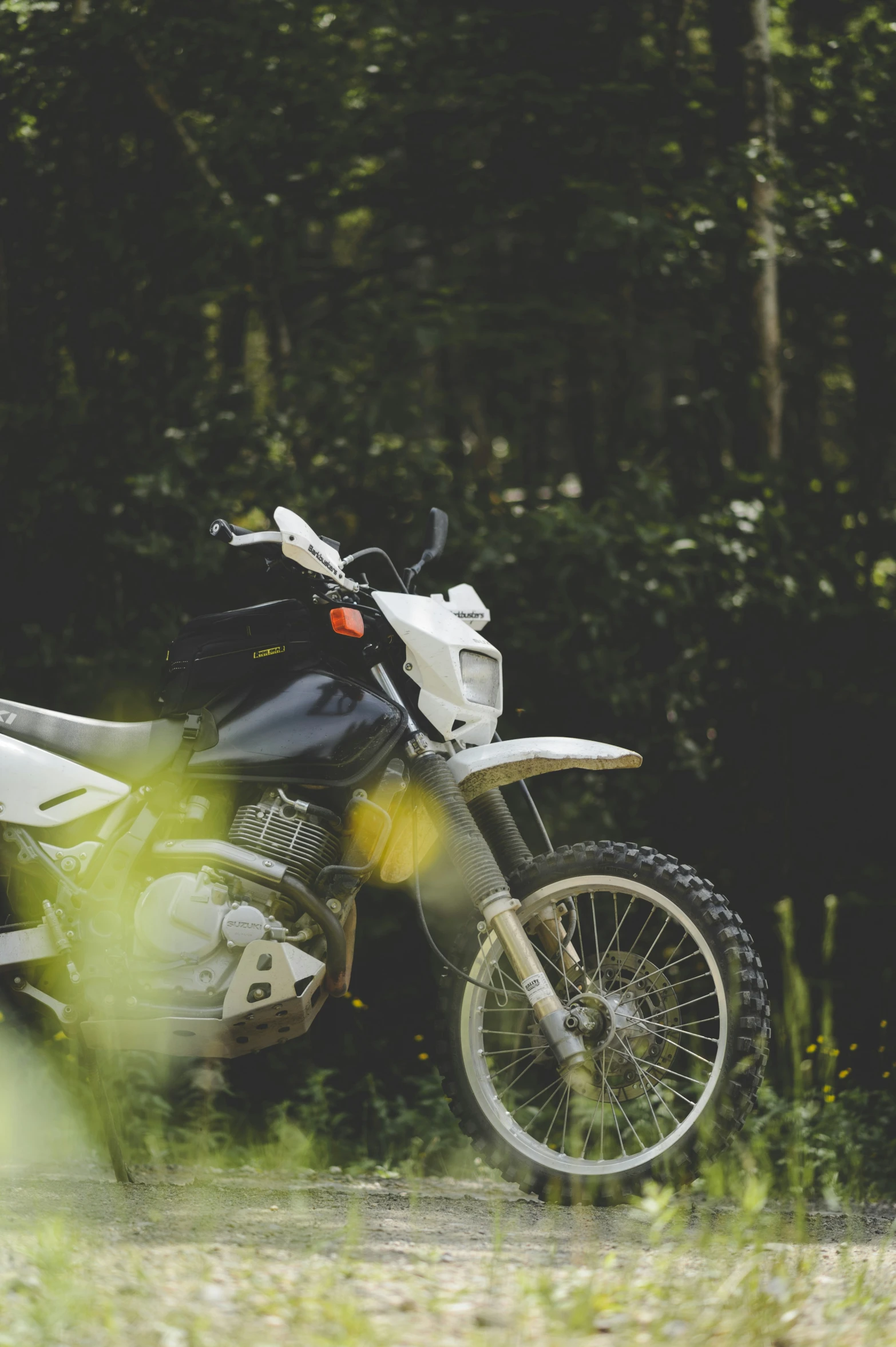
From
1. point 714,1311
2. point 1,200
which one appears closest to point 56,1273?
point 714,1311

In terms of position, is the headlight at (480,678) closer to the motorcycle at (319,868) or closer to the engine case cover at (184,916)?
the motorcycle at (319,868)

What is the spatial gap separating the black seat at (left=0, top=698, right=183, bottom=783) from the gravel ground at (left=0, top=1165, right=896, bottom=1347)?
3.68ft

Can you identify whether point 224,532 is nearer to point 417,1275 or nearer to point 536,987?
point 536,987

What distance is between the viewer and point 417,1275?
8.45 feet

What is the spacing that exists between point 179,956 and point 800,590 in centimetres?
279

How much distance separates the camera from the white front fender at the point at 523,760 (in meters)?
3.46

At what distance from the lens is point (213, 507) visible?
15.5 feet

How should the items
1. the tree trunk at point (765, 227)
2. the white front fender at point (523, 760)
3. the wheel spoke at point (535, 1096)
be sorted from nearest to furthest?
the white front fender at point (523, 760) < the wheel spoke at point (535, 1096) < the tree trunk at point (765, 227)

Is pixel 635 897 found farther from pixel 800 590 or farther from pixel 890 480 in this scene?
pixel 890 480

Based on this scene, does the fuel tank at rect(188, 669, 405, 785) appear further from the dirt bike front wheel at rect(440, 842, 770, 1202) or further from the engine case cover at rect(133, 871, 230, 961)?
the dirt bike front wheel at rect(440, 842, 770, 1202)

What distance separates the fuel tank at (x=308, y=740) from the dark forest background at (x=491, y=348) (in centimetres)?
134

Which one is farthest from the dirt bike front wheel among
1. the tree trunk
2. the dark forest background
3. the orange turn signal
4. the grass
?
the tree trunk

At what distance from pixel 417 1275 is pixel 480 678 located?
1537 millimetres

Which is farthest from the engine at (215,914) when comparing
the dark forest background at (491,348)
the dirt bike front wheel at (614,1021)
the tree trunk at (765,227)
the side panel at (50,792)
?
the tree trunk at (765,227)
